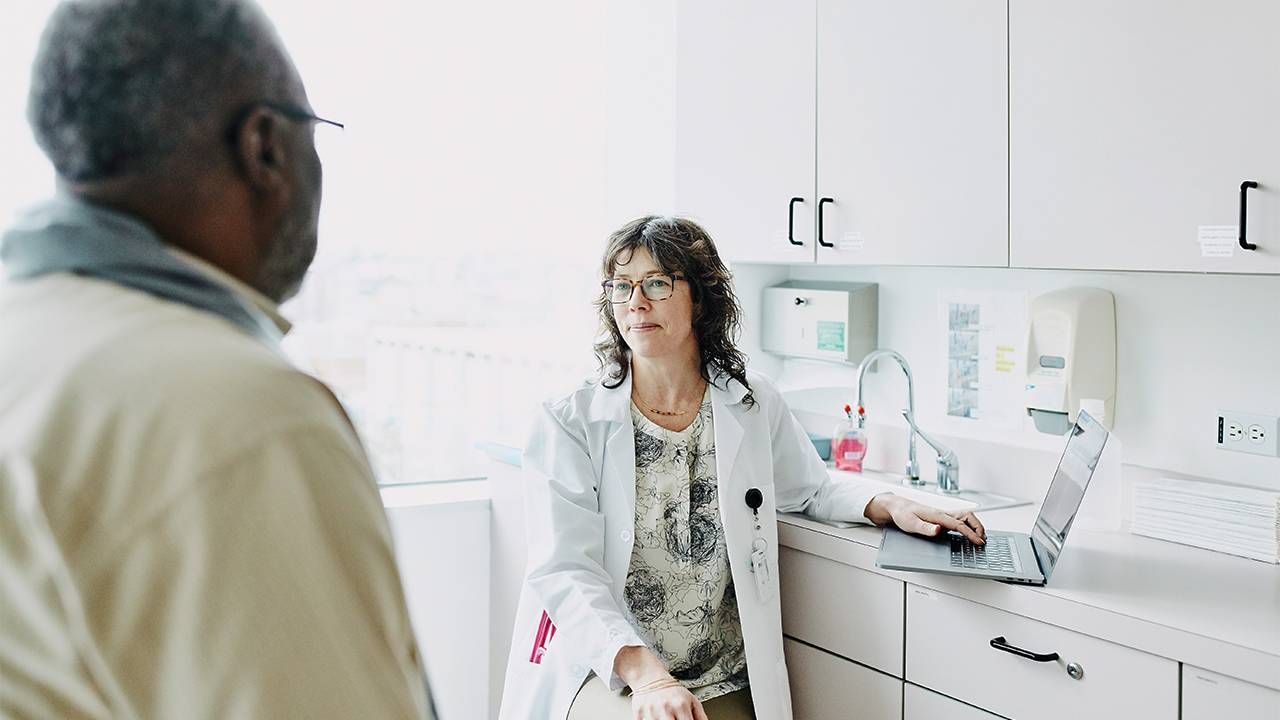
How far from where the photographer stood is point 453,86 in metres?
2.85

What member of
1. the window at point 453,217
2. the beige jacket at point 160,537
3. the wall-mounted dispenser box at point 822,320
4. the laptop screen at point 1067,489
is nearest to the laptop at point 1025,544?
the laptop screen at point 1067,489

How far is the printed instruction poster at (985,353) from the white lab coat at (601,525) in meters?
0.41

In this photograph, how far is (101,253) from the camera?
58 centimetres

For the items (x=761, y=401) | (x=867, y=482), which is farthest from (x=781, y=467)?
(x=867, y=482)

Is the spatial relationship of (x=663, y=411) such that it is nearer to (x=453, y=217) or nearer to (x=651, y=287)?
(x=651, y=287)

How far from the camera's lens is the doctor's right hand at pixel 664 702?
66.8 inches

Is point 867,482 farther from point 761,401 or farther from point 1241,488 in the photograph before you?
point 1241,488

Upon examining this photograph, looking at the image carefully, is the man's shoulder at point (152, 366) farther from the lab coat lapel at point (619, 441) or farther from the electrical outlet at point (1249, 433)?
the electrical outlet at point (1249, 433)

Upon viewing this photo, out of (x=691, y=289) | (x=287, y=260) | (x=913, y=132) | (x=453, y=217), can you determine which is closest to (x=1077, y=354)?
(x=913, y=132)

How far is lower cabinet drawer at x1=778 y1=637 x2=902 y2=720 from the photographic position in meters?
1.95

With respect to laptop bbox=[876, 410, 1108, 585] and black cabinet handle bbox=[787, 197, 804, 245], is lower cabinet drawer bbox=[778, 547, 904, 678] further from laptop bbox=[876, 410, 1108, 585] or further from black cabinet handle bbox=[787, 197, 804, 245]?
black cabinet handle bbox=[787, 197, 804, 245]

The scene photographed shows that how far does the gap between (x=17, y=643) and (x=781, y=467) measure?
1746mm

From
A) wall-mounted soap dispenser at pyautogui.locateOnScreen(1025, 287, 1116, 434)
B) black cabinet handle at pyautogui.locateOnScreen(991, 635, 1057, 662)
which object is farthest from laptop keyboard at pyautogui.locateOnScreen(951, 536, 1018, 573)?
wall-mounted soap dispenser at pyautogui.locateOnScreen(1025, 287, 1116, 434)

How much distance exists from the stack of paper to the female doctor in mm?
343
